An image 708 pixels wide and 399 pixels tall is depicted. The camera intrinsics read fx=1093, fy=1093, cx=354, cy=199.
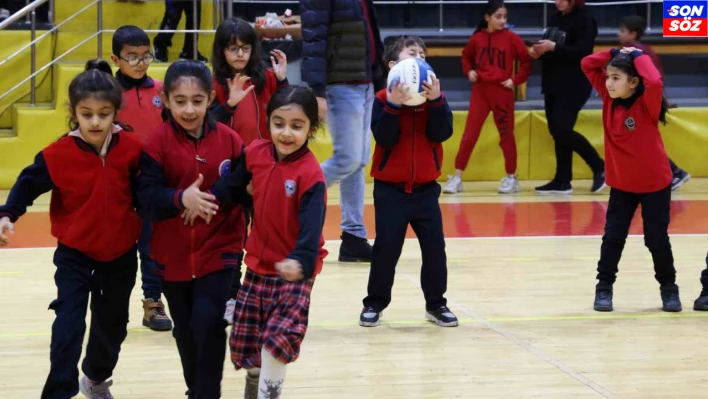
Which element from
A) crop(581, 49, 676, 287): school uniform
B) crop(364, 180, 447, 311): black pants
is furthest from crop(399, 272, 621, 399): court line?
crop(581, 49, 676, 287): school uniform

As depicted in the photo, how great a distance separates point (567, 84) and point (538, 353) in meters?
6.08

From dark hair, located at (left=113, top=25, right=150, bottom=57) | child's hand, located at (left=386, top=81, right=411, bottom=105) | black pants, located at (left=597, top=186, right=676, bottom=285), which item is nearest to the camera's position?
child's hand, located at (left=386, top=81, right=411, bottom=105)

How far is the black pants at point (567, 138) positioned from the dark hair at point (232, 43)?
587 cm

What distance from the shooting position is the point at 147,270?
5598mm

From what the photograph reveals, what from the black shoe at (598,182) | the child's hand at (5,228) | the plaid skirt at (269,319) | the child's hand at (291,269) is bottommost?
the black shoe at (598,182)

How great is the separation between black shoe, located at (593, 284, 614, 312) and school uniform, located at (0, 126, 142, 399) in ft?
9.38

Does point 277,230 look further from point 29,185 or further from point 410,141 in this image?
point 410,141

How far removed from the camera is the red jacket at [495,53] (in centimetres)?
1078

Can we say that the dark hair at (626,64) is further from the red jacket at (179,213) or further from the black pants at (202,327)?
the black pants at (202,327)

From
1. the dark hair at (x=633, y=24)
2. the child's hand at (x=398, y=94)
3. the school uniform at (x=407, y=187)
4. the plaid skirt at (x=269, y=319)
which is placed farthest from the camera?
the dark hair at (x=633, y=24)

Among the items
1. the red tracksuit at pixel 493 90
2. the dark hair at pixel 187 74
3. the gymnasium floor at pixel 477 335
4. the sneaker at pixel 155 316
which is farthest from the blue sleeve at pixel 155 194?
the red tracksuit at pixel 493 90

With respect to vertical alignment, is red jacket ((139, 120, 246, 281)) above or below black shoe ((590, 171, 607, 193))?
above

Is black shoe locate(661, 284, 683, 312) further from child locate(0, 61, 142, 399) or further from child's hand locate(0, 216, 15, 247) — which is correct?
child's hand locate(0, 216, 15, 247)

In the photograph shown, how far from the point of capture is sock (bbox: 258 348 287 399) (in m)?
3.84
